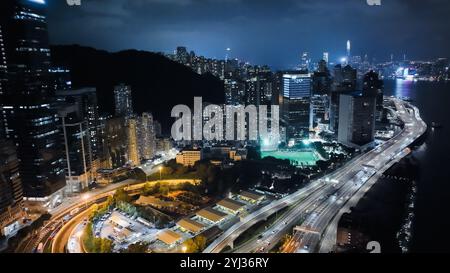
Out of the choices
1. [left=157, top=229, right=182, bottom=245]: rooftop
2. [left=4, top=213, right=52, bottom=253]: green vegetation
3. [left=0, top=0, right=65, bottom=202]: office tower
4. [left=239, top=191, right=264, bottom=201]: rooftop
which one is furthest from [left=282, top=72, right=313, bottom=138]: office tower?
[left=4, top=213, right=52, bottom=253]: green vegetation

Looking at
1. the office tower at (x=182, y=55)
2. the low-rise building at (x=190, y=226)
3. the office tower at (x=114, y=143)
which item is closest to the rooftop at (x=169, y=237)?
the low-rise building at (x=190, y=226)

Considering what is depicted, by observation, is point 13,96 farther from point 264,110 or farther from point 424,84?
point 424,84

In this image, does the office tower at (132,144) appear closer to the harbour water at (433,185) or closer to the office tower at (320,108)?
the harbour water at (433,185)

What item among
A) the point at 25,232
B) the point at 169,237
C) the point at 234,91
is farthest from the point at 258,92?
the point at 25,232

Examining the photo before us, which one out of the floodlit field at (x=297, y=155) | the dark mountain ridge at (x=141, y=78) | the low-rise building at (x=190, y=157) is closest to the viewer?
the low-rise building at (x=190, y=157)

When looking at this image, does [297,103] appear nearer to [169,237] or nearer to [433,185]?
[433,185]

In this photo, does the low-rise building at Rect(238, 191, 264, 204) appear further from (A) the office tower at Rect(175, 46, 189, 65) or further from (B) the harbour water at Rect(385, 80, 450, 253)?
(A) the office tower at Rect(175, 46, 189, 65)
